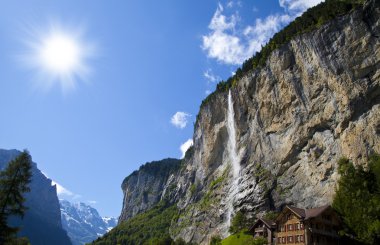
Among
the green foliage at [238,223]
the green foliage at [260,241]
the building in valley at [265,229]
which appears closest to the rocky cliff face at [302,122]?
the green foliage at [238,223]

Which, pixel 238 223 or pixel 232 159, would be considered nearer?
pixel 238 223

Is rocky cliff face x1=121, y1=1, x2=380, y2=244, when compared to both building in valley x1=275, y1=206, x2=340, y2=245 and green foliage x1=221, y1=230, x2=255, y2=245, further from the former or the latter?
building in valley x1=275, y1=206, x2=340, y2=245

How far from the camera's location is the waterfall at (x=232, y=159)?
354 ft

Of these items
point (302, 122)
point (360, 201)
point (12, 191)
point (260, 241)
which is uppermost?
point (302, 122)

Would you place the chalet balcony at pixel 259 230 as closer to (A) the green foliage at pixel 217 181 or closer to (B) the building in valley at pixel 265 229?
(B) the building in valley at pixel 265 229

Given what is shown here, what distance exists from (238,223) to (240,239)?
733 centimetres

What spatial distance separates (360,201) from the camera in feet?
215

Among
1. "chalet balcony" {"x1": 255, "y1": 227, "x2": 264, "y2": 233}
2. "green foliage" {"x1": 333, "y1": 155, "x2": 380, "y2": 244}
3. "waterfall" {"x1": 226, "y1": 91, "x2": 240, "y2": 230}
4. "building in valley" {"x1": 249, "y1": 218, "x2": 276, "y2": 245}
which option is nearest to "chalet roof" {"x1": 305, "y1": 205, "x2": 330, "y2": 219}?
"green foliage" {"x1": 333, "y1": 155, "x2": 380, "y2": 244}

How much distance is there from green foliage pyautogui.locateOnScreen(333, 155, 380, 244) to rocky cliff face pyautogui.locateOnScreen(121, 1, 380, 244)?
17.9 ft

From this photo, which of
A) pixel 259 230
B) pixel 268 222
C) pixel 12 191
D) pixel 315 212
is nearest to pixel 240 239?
pixel 259 230

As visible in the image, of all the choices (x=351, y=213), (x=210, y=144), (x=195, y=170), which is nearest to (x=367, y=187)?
(x=351, y=213)

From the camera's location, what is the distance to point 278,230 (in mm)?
77500

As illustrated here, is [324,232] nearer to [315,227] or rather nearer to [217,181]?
[315,227]

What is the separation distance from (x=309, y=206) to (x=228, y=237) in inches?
938
